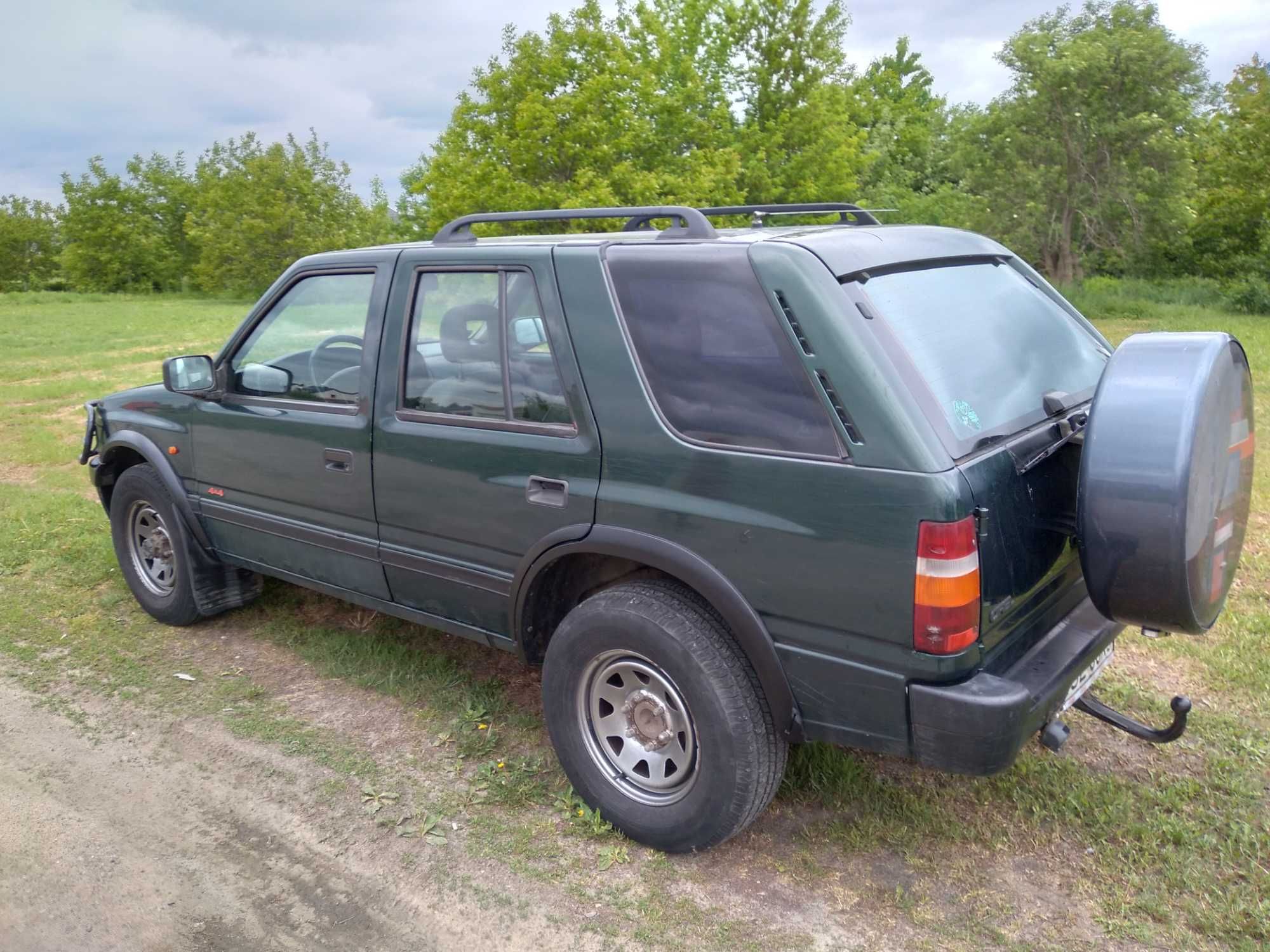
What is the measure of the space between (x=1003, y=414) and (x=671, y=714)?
131 centimetres

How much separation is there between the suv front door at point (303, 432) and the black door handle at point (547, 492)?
32.8 inches

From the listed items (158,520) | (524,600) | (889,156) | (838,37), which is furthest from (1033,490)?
(889,156)

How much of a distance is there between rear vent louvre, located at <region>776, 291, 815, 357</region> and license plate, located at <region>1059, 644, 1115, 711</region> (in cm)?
122

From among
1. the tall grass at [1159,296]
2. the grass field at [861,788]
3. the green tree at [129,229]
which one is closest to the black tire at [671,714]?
the grass field at [861,788]

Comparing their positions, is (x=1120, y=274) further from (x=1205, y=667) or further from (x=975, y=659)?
(x=975, y=659)

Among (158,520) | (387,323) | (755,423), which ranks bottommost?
(158,520)

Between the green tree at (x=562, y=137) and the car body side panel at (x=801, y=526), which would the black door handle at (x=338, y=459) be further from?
the green tree at (x=562, y=137)

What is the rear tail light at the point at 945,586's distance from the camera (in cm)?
244

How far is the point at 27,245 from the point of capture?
182 feet

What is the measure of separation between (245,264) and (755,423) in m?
42.8

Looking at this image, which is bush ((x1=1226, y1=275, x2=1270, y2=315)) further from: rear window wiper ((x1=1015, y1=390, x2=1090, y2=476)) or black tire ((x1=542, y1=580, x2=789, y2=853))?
black tire ((x1=542, y1=580, x2=789, y2=853))

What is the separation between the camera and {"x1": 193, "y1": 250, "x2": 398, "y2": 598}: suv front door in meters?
3.78

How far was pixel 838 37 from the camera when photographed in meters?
21.8

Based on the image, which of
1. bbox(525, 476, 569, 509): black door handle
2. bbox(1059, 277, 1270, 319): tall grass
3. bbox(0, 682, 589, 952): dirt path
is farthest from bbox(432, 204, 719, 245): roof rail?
bbox(1059, 277, 1270, 319): tall grass
